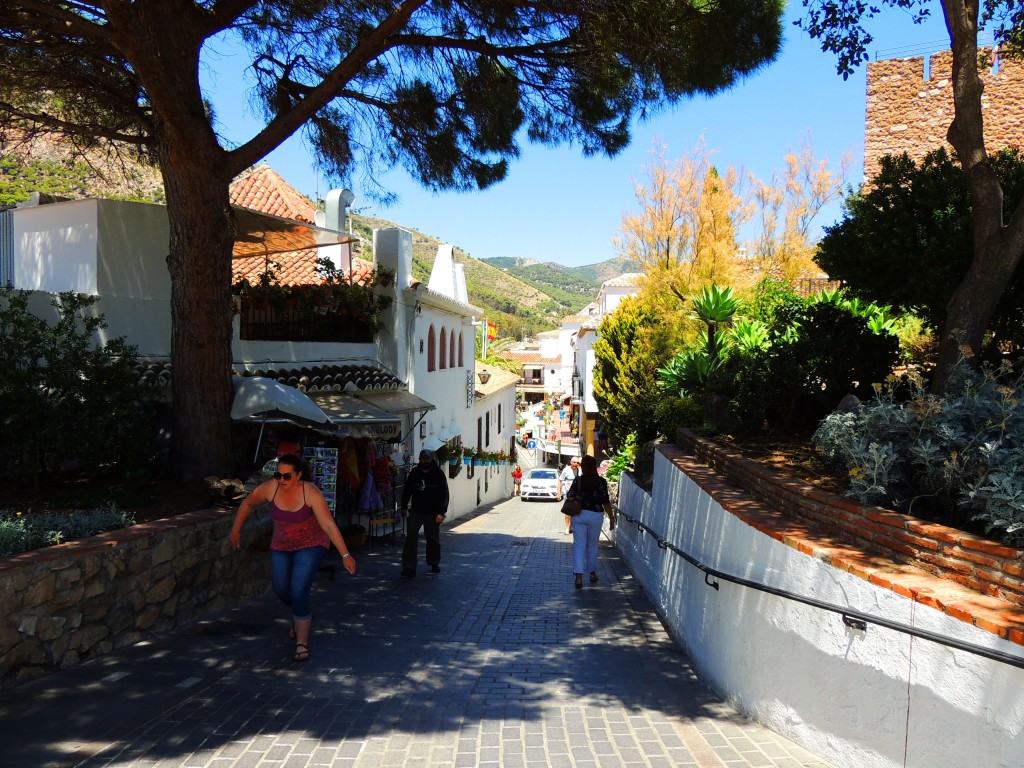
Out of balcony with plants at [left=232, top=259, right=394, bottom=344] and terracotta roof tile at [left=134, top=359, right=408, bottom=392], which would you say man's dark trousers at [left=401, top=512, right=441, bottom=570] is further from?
balcony with plants at [left=232, top=259, right=394, bottom=344]

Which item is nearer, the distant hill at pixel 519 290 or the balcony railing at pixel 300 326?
the balcony railing at pixel 300 326

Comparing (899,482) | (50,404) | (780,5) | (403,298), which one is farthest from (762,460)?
(403,298)

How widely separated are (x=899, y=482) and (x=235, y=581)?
5.87m

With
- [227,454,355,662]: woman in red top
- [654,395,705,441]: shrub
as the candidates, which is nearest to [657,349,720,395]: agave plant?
[654,395,705,441]: shrub

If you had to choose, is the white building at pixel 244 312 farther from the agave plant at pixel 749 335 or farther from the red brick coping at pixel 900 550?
the red brick coping at pixel 900 550

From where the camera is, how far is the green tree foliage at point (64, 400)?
25.2ft

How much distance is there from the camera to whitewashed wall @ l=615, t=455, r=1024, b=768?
11.3ft

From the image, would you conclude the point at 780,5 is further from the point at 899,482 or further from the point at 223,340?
the point at 223,340

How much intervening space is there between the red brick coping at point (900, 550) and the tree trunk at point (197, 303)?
5685 mm

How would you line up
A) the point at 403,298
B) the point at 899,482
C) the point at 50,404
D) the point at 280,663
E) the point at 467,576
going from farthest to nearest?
the point at 403,298 → the point at 467,576 → the point at 50,404 → the point at 280,663 → the point at 899,482

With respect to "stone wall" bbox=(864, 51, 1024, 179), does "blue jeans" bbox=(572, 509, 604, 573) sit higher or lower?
lower

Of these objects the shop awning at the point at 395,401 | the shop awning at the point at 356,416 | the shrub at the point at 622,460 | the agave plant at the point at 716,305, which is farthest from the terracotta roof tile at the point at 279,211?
the agave plant at the point at 716,305

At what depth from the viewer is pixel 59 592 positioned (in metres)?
5.68

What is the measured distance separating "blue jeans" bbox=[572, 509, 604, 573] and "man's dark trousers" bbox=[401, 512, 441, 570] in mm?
1718
